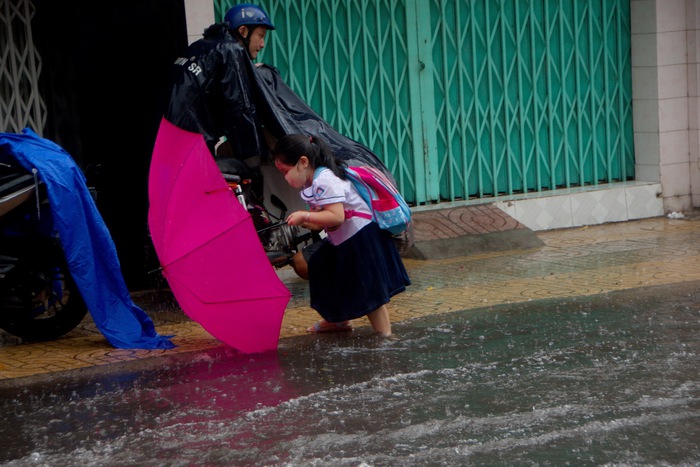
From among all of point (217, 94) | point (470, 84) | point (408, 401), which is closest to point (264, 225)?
point (217, 94)

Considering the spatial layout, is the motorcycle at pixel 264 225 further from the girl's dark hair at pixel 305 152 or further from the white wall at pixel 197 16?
the white wall at pixel 197 16

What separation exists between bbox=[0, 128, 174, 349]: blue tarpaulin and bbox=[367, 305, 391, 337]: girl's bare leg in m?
1.29

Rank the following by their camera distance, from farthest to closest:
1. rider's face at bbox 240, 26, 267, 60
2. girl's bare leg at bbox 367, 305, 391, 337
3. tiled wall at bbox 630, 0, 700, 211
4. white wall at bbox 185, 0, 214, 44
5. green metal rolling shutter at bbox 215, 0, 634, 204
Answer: tiled wall at bbox 630, 0, 700, 211 < green metal rolling shutter at bbox 215, 0, 634, 204 < white wall at bbox 185, 0, 214, 44 < rider's face at bbox 240, 26, 267, 60 < girl's bare leg at bbox 367, 305, 391, 337

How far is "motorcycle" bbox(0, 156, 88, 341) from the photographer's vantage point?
259 inches

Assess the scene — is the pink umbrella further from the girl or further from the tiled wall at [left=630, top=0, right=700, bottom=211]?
the tiled wall at [left=630, top=0, right=700, bottom=211]

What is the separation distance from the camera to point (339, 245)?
6.57 m

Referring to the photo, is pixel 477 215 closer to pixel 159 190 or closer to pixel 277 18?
pixel 277 18

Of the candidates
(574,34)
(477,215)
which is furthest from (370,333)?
(574,34)

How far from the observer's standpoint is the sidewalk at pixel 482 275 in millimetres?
6734

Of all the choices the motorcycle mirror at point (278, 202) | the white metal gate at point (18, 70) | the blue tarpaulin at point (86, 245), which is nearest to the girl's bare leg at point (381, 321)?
the blue tarpaulin at point (86, 245)

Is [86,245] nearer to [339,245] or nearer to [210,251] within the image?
[210,251]

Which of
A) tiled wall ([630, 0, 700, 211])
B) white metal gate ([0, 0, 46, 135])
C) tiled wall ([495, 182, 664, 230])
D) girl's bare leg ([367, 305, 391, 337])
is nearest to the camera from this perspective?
girl's bare leg ([367, 305, 391, 337])

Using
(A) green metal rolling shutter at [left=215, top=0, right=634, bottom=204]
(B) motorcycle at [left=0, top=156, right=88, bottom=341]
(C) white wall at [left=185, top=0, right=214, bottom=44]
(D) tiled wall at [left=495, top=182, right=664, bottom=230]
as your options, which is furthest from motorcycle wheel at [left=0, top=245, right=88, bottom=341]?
(D) tiled wall at [left=495, top=182, right=664, bottom=230]

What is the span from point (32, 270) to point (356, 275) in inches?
81.7
